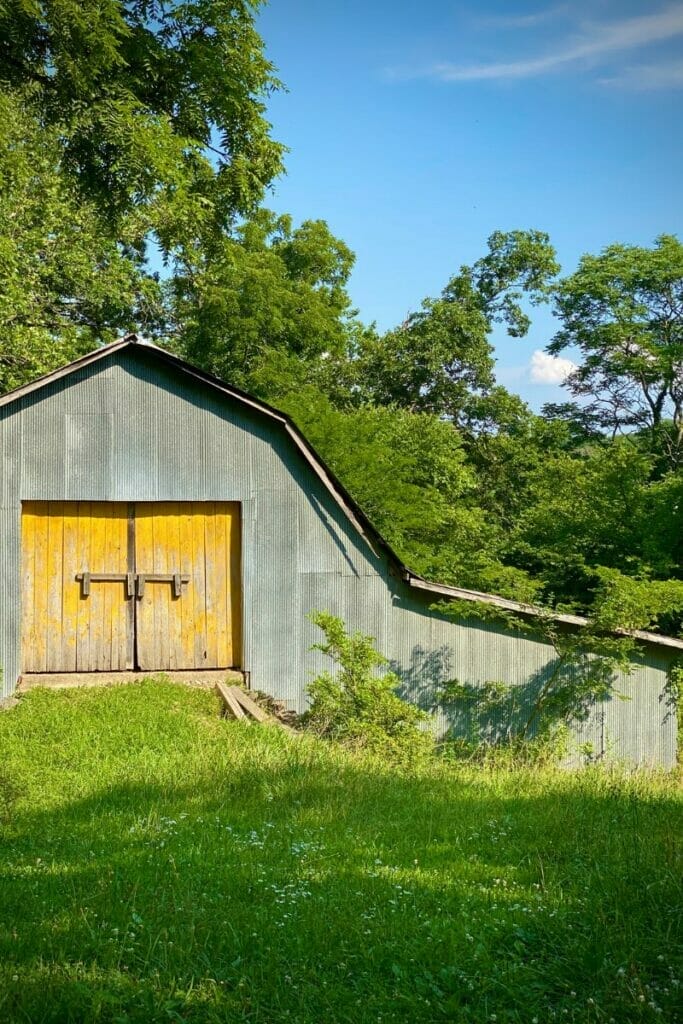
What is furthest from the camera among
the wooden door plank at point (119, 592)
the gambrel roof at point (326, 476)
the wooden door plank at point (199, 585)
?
the wooden door plank at point (199, 585)

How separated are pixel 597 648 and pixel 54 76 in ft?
36.7

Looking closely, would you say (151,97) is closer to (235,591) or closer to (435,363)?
(235,591)

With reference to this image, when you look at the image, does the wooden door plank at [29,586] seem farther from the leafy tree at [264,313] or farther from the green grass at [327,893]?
the leafy tree at [264,313]

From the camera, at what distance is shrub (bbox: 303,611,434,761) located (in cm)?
1249

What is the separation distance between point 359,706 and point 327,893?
7185 mm

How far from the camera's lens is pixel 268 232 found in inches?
1612

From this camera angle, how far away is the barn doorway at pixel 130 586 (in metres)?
13.9

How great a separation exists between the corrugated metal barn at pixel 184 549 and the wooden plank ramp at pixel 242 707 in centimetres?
85

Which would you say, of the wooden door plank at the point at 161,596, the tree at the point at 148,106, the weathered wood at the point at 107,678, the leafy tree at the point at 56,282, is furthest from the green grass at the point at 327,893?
the leafy tree at the point at 56,282

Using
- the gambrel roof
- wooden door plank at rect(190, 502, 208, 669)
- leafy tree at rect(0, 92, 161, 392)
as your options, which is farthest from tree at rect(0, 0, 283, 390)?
leafy tree at rect(0, 92, 161, 392)

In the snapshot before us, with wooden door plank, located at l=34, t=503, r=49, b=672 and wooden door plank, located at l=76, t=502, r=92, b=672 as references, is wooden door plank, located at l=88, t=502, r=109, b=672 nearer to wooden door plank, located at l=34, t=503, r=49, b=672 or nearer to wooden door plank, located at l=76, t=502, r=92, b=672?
wooden door plank, located at l=76, t=502, r=92, b=672

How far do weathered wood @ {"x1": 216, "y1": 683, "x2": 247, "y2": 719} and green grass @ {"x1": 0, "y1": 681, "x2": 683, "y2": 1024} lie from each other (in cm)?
235

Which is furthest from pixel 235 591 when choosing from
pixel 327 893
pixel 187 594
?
pixel 327 893

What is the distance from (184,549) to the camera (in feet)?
47.0
